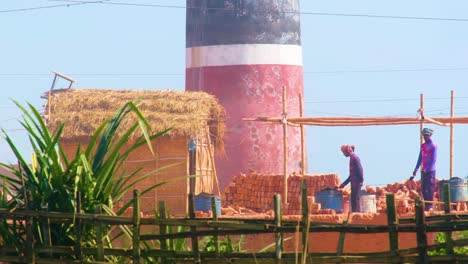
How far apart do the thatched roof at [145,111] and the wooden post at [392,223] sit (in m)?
11.8

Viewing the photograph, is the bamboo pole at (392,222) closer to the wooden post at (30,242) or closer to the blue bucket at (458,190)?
the wooden post at (30,242)

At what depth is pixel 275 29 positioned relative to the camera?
30.8m

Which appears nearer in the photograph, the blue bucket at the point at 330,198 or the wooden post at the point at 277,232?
the wooden post at the point at 277,232

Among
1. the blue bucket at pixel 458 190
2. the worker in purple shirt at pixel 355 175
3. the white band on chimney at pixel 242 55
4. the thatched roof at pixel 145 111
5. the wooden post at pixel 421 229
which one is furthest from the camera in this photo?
the white band on chimney at pixel 242 55

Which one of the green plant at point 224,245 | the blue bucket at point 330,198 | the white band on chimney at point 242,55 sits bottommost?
the green plant at point 224,245

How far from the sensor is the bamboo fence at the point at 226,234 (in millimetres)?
10188

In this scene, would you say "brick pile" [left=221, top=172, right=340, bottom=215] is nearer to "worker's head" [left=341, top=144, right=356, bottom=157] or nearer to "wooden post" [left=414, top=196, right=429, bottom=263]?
"worker's head" [left=341, top=144, right=356, bottom=157]

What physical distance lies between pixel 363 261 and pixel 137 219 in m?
1.91

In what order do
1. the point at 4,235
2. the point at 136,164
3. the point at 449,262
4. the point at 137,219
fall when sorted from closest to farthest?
the point at 449,262 → the point at 137,219 → the point at 4,235 → the point at 136,164

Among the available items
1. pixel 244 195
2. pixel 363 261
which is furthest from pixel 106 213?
pixel 244 195

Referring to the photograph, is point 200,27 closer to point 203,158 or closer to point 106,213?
point 203,158

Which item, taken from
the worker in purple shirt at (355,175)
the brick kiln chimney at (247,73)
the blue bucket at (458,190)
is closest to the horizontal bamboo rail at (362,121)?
the blue bucket at (458,190)

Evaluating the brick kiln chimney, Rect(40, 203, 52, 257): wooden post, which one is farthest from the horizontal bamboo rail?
Rect(40, 203, 52, 257): wooden post

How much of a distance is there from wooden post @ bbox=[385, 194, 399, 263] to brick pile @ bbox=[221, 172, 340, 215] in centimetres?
1281
